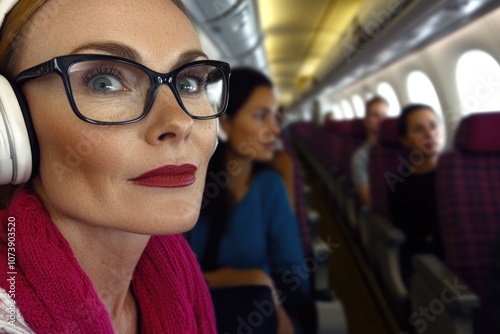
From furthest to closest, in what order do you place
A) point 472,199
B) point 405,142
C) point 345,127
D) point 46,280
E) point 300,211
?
point 345,127 < point 405,142 < point 300,211 < point 472,199 < point 46,280

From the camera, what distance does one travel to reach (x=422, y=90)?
4.88 meters

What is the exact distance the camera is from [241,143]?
1867 millimetres

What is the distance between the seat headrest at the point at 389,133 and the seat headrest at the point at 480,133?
1.14 metres

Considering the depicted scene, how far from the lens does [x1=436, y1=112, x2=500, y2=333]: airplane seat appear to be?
198 centimetres

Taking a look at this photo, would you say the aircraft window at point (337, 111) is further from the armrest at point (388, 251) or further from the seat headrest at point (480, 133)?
the seat headrest at point (480, 133)

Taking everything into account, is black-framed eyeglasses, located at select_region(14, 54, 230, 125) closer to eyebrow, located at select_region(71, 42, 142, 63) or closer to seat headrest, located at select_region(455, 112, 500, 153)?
eyebrow, located at select_region(71, 42, 142, 63)

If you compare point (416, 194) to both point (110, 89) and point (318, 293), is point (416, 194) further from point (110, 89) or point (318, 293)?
point (110, 89)

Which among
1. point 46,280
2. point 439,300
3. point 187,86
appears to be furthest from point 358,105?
point 46,280

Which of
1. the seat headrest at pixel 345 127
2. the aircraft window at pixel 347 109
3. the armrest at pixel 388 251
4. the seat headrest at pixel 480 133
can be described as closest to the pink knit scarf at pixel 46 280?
the seat headrest at pixel 480 133

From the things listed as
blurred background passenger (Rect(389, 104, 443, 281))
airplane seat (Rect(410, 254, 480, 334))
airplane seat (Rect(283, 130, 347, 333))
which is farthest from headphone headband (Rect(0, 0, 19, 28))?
blurred background passenger (Rect(389, 104, 443, 281))

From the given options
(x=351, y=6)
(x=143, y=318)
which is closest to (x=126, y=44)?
(x=143, y=318)

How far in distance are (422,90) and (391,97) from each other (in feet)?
4.11

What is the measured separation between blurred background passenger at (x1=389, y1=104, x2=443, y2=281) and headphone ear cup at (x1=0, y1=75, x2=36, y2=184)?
2.84 m

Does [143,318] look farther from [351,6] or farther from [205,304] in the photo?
[351,6]
